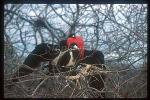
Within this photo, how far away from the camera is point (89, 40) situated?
4188 mm

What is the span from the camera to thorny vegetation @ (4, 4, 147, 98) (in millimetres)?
4125

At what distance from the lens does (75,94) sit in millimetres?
4102

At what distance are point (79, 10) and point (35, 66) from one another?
652mm

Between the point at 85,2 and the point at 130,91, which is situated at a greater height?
the point at 85,2

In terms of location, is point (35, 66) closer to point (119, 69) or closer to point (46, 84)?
point (46, 84)

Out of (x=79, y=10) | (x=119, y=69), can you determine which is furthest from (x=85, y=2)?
(x=119, y=69)

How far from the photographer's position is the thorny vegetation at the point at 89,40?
412 centimetres

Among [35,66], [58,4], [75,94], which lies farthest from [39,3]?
[75,94]

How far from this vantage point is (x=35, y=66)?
4195 millimetres

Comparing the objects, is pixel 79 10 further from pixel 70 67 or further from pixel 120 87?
pixel 120 87

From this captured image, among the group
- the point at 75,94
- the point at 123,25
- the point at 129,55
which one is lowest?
the point at 75,94

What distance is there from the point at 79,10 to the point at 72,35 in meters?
0.24

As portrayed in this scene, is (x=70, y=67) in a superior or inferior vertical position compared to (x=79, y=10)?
inferior

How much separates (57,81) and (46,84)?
0.10 meters
